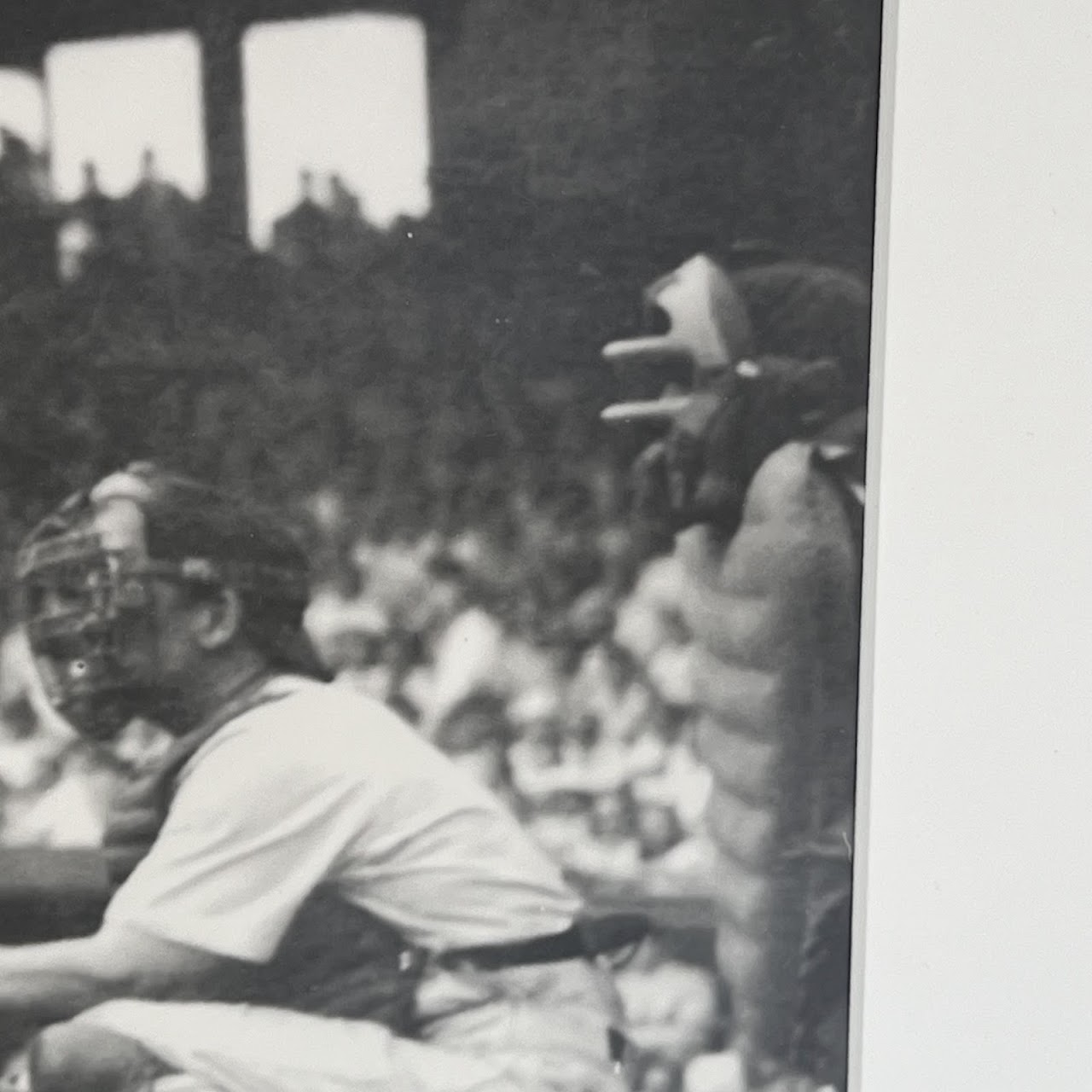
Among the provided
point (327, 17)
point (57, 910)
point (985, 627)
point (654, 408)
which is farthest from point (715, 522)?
point (57, 910)

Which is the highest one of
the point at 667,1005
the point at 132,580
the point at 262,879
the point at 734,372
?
the point at 734,372

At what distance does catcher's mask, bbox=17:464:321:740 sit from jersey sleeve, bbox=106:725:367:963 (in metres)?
0.08

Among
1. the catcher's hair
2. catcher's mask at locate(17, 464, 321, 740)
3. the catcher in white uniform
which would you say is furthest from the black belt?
the catcher's hair

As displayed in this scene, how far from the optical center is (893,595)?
82cm

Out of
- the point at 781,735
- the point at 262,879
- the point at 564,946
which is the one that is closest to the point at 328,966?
the point at 262,879

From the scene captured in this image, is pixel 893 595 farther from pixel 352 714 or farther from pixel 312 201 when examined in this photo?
pixel 312 201

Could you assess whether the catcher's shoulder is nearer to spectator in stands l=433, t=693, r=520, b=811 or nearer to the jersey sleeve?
spectator in stands l=433, t=693, r=520, b=811

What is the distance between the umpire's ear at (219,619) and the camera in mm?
837

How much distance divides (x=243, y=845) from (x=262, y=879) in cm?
3

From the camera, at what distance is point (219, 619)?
84cm

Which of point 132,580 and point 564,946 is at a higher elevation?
point 132,580

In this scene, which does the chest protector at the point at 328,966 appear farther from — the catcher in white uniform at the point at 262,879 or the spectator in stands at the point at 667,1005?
the spectator in stands at the point at 667,1005

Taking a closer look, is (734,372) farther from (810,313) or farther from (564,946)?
(564,946)

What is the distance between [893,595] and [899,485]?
88 mm
